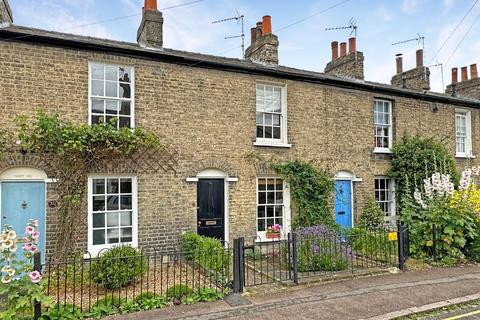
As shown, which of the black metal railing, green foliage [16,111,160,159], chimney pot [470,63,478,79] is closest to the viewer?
the black metal railing

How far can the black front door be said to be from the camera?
10352 millimetres

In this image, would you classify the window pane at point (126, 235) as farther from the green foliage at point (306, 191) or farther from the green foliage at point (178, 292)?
the green foliage at point (306, 191)

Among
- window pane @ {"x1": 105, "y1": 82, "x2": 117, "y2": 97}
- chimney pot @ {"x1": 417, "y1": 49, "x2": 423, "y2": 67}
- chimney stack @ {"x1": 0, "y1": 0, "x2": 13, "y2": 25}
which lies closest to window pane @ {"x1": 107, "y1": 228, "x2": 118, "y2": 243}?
window pane @ {"x1": 105, "y1": 82, "x2": 117, "y2": 97}

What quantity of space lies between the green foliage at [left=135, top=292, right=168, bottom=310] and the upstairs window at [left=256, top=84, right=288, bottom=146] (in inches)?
246

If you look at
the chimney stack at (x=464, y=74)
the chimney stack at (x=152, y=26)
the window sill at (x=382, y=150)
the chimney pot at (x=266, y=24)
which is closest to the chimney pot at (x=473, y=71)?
the chimney stack at (x=464, y=74)

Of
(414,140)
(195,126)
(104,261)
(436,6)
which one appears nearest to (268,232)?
(195,126)

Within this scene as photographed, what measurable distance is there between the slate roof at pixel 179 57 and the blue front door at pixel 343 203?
147 inches

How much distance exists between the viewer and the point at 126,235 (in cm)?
937

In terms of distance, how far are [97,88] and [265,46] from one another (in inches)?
241

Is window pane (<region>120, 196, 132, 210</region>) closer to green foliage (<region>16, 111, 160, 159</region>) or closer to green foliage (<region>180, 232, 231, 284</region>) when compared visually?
green foliage (<region>16, 111, 160, 159</region>)

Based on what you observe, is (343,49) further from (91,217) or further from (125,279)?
(125,279)

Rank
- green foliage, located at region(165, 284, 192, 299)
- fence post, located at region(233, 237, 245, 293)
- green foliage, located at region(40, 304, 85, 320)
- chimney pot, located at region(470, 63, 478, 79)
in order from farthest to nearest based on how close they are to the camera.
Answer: chimney pot, located at region(470, 63, 478, 79), fence post, located at region(233, 237, 245, 293), green foliage, located at region(165, 284, 192, 299), green foliage, located at region(40, 304, 85, 320)

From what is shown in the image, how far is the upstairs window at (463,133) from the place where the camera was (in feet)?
53.1

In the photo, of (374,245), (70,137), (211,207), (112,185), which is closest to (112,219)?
(112,185)
